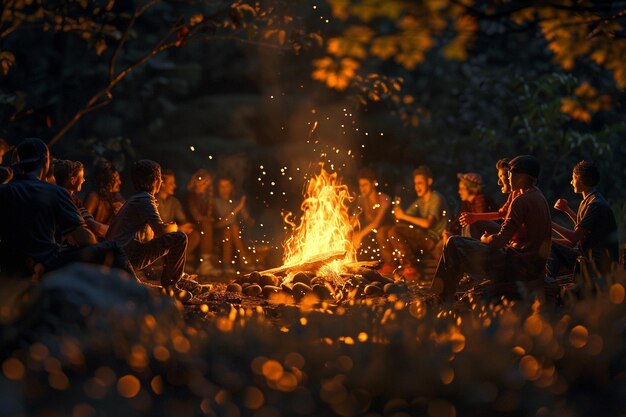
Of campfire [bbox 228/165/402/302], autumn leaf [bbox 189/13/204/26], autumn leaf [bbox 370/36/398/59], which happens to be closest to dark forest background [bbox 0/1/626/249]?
campfire [bbox 228/165/402/302]

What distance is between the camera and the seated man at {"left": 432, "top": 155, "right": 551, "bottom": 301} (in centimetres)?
756

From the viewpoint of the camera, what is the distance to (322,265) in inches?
416

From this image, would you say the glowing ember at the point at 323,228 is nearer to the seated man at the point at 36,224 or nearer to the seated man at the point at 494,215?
the seated man at the point at 494,215

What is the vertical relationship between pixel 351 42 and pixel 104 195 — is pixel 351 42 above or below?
above

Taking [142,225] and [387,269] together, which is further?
[387,269]

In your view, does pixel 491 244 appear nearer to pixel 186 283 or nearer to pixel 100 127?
pixel 186 283

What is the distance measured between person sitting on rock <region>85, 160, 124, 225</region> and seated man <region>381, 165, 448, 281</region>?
4.63 m

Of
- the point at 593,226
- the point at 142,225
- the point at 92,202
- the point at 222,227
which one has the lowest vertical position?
the point at 222,227

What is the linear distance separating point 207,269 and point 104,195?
293cm

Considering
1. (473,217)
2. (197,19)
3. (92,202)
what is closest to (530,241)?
(473,217)

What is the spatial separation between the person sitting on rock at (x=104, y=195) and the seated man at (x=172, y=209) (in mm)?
1851

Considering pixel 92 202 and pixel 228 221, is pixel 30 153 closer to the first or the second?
pixel 92 202

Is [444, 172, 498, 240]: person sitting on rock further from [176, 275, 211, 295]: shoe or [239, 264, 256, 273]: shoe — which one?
[239, 264, 256, 273]: shoe

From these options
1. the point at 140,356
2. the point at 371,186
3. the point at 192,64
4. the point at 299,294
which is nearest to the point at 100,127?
the point at 192,64
